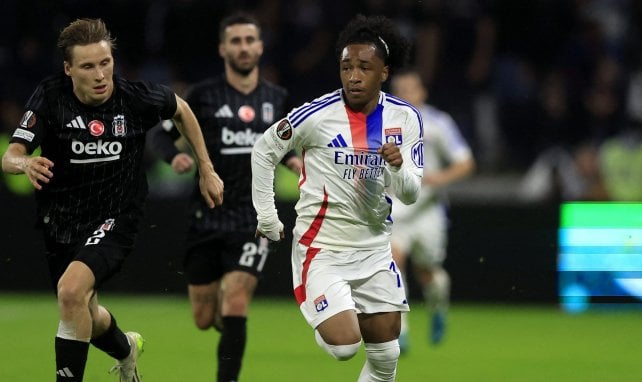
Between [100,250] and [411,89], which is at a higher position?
[411,89]

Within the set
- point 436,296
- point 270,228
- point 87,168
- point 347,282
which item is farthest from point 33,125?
point 436,296

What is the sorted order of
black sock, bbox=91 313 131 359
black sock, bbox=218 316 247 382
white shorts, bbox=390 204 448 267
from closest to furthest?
black sock, bbox=91 313 131 359
black sock, bbox=218 316 247 382
white shorts, bbox=390 204 448 267

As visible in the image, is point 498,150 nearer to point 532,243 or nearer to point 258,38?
point 532,243

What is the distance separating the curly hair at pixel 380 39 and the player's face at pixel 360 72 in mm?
49

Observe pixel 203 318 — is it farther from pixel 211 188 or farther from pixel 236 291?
pixel 211 188

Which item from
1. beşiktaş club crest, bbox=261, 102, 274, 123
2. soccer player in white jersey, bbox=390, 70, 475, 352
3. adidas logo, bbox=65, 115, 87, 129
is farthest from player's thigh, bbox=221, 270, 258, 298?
soccer player in white jersey, bbox=390, 70, 475, 352

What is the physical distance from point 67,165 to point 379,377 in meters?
2.00

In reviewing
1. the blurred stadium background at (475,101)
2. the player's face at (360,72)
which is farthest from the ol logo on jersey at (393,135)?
the blurred stadium background at (475,101)

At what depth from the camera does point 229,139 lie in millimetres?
8188

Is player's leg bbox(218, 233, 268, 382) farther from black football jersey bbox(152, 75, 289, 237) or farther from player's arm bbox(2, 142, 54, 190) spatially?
player's arm bbox(2, 142, 54, 190)

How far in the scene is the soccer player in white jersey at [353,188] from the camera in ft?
21.2

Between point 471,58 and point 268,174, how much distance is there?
346 inches

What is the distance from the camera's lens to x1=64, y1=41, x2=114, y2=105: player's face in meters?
6.62

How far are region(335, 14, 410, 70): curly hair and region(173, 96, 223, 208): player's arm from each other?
1018mm
